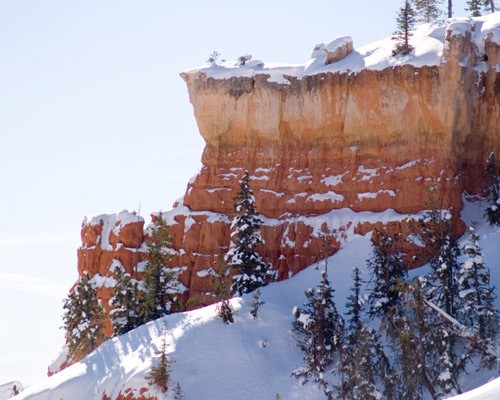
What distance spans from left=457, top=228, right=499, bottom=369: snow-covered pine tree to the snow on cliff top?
16.2 metres

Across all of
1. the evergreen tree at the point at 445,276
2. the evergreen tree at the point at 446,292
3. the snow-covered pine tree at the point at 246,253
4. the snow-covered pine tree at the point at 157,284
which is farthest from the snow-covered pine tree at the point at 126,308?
the evergreen tree at the point at 445,276

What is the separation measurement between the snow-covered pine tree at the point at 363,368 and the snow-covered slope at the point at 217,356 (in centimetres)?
231

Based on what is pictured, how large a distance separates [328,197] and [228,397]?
17.8 meters

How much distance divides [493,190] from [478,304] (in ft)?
39.6

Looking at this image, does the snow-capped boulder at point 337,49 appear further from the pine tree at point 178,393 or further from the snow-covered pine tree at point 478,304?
the pine tree at point 178,393

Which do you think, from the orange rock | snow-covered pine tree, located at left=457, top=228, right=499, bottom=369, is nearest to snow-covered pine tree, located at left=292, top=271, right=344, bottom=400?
snow-covered pine tree, located at left=457, top=228, right=499, bottom=369

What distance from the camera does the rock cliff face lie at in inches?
2128

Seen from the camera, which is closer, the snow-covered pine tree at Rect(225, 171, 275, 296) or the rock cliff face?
the snow-covered pine tree at Rect(225, 171, 275, 296)

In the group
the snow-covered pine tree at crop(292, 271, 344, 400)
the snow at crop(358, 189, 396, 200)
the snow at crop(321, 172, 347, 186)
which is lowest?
the snow-covered pine tree at crop(292, 271, 344, 400)

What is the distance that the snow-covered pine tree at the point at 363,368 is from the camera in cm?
3850

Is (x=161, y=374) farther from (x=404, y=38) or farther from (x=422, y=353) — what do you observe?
(x=404, y=38)

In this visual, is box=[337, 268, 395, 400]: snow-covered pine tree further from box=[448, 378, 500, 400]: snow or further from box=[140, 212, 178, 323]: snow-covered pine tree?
box=[448, 378, 500, 400]: snow

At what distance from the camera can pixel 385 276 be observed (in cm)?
4534

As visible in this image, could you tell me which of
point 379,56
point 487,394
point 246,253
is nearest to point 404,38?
point 379,56
